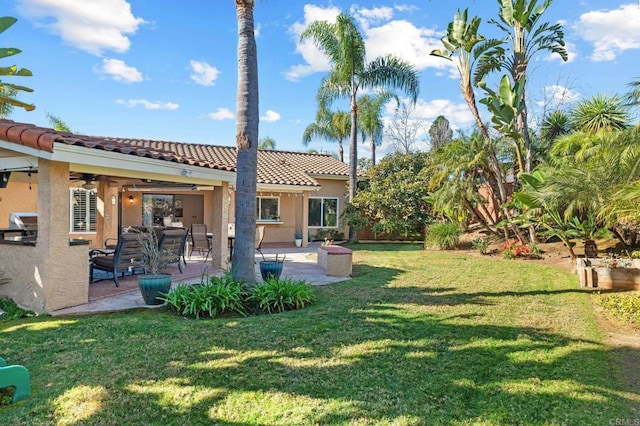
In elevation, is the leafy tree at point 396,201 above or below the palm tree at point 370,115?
below

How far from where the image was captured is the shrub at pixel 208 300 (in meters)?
7.01

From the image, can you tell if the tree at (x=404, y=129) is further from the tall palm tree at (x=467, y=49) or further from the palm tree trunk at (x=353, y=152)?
the tall palm tree at (x=467, y=49)

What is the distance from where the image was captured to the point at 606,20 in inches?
641

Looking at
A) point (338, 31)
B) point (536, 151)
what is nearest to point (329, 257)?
point (536, 151)

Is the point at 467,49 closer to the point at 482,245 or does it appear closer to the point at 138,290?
the point at 482,245

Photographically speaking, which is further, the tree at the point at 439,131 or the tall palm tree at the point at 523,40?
the tree at the point at 439,131

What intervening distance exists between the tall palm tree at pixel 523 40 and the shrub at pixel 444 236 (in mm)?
4132

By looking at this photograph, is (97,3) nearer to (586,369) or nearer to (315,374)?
(315,374)

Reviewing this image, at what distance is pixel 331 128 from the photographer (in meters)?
39.6

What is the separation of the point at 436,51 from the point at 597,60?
38.7 feet

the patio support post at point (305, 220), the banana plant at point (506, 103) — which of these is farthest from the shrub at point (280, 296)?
the patio support post at point (305, 220)

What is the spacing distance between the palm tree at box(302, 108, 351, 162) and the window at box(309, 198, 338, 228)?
48.1ft

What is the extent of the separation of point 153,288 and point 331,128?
3380 cm

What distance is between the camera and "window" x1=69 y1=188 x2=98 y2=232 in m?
16.9
